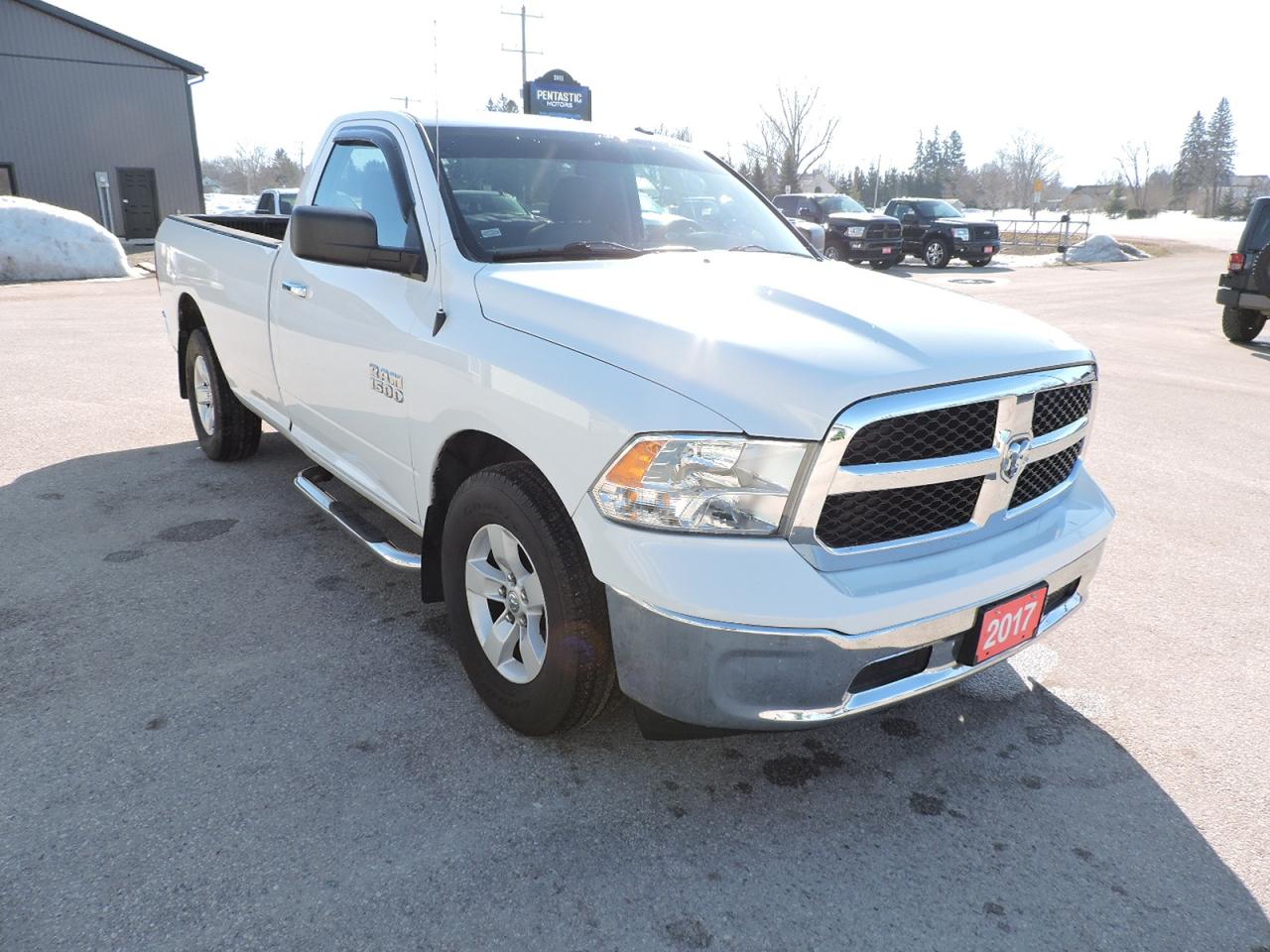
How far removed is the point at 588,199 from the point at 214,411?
10.3 feet

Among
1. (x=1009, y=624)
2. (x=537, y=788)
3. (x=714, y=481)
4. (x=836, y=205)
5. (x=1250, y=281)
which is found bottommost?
(x=537, y=788)

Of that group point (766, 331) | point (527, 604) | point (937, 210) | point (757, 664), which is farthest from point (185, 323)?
point (937, 210)

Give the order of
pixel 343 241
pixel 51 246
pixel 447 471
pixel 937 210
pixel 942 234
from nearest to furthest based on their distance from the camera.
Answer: pixel 343 241, pixel 447 471, pixel 51 246, pixel 942 234, pixel 937 210

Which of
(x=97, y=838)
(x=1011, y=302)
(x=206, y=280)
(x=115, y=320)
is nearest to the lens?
(x=97, y=838)

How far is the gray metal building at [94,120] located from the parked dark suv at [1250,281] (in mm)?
25277

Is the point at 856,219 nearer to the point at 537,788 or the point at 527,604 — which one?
the point at 527,604

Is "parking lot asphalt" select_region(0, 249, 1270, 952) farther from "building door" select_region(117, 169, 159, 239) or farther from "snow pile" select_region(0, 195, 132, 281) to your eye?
"building door" select_region(117, 169, 159, 239)

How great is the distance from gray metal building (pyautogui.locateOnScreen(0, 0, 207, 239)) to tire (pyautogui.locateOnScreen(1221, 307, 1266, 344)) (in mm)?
25402

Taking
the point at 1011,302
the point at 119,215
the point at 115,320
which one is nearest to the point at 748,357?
the point at 115,320

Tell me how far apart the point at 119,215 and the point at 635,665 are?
2793cm

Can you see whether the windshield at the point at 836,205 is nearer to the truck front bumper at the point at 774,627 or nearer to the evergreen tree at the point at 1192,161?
the truck front bumper at the point at 774,627

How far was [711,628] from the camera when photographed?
2094mm

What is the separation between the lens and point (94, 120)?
2417 centimetres

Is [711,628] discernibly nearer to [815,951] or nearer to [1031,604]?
[815,951]
